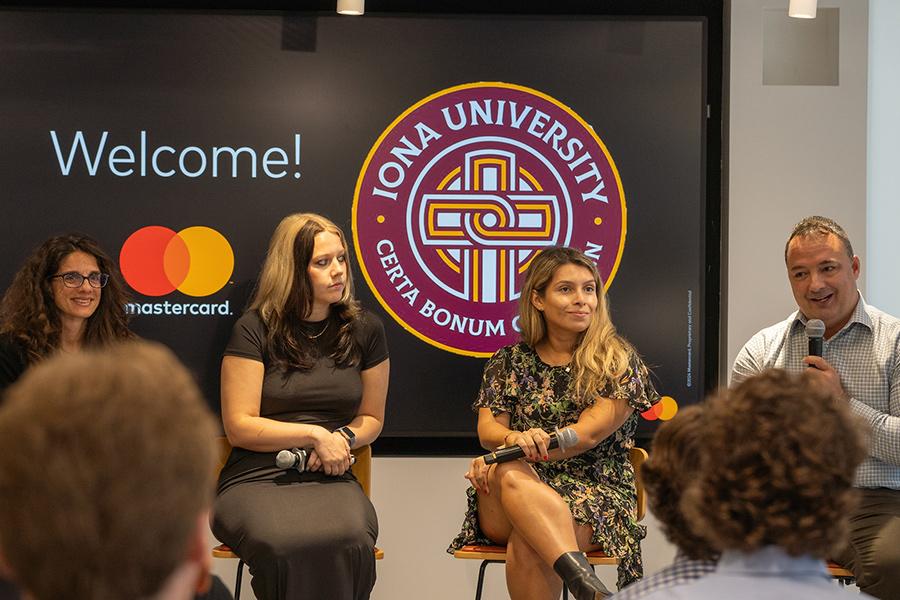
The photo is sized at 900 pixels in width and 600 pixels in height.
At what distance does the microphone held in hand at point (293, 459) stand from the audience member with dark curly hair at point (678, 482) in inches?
83.9

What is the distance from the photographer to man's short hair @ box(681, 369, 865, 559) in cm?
141

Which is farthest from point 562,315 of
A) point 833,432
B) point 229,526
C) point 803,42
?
point 833,432

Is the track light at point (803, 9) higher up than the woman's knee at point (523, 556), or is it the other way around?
the track light at point (803, 9)

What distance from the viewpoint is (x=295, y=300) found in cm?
407

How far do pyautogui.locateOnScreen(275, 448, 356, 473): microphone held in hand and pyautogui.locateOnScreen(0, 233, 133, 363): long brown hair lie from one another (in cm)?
81

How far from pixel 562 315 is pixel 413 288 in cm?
85

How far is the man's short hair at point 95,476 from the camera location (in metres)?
0.94

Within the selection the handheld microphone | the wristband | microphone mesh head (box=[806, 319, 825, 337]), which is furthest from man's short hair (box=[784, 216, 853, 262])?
the handheld microphone

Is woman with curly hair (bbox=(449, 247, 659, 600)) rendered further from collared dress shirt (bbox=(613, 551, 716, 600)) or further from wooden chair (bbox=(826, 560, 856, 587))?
collared dress shirt (bbox=(613, 551, 716, 600))

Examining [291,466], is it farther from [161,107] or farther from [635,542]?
[161,107]

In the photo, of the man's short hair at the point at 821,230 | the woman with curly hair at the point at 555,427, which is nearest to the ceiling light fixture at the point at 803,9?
the man's short hair at the point at 821,230

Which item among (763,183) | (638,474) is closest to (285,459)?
(638,474)

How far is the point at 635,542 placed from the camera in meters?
3.75

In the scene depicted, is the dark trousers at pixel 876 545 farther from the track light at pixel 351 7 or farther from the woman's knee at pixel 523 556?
the track light at pixel 351 7
